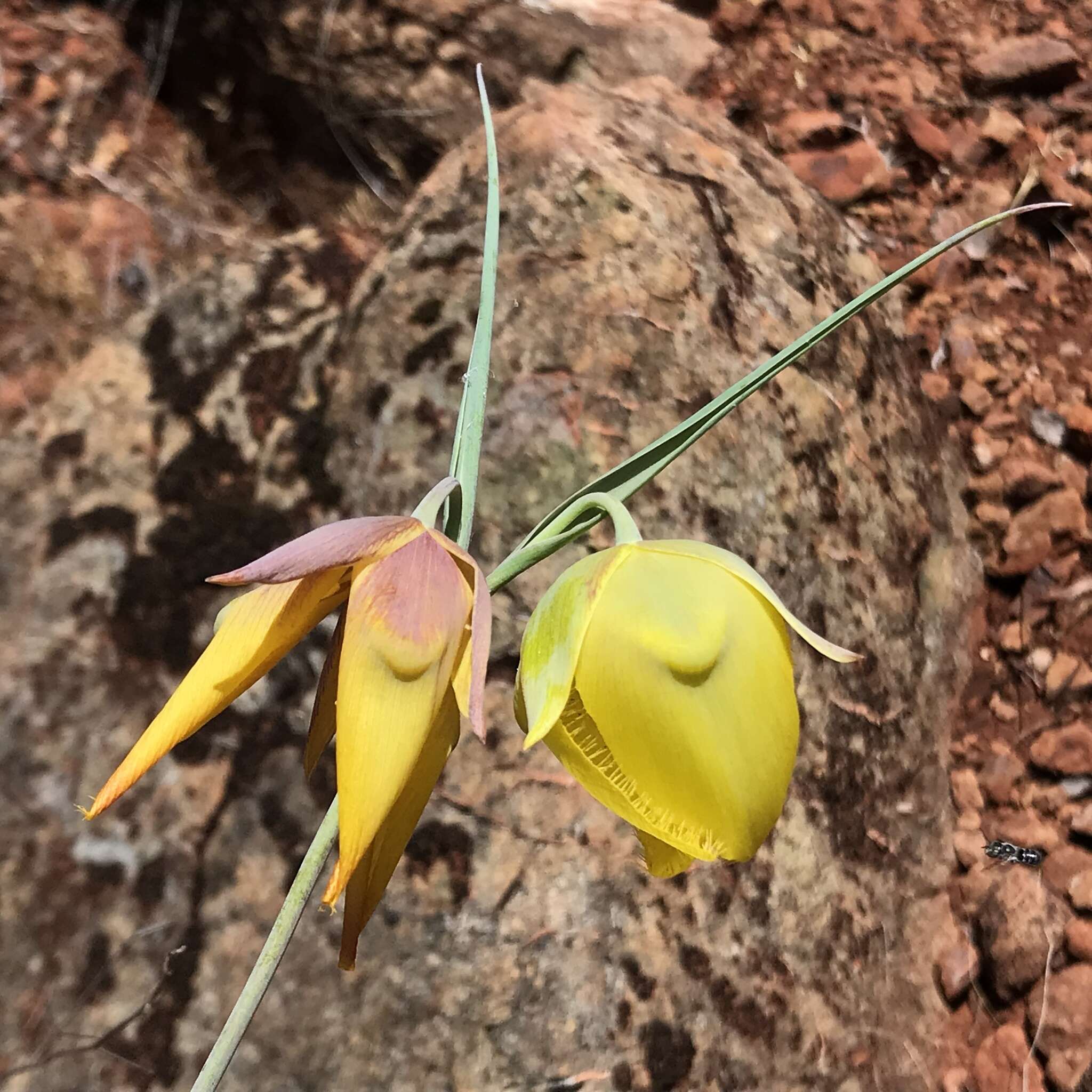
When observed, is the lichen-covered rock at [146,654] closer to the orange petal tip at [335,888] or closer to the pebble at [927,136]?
the orange petal tip at [335,888]

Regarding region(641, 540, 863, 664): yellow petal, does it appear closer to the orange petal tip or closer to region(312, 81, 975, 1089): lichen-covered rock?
the orange petal tip

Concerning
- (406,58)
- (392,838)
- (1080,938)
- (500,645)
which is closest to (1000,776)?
(1080,938)

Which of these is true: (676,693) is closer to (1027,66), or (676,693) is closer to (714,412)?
(714,412)

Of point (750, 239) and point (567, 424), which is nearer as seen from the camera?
point (567, 424)

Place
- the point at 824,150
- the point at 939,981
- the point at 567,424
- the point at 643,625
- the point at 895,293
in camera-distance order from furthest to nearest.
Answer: the point at 824,150
the point at 895,293
the point at 939,981
the point at 567,424
the point at 643,625

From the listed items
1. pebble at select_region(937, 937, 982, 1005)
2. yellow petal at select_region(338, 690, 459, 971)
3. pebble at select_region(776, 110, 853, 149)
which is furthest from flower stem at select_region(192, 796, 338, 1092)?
pebble at select_region(776, 110, 853, 149)

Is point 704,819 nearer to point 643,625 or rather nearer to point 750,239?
point 643,625

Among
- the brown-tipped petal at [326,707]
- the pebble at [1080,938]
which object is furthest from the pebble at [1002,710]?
the brown-tipped petal at [326,707]

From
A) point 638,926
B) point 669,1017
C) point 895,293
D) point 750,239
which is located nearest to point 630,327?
point 750,239
